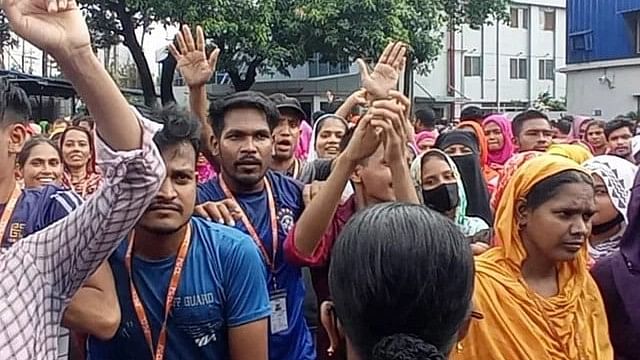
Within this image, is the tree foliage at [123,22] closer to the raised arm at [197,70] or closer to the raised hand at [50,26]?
the raised arm at [197,70]

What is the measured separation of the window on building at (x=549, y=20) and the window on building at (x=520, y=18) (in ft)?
3.38

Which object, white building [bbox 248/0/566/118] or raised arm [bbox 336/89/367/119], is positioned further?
white building [bbox 248/0/566/118]

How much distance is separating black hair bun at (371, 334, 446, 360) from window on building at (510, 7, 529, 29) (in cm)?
4279

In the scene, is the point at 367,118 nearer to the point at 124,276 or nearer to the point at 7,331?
the point at 124,276

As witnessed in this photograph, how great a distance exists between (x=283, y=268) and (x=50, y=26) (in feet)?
6.11

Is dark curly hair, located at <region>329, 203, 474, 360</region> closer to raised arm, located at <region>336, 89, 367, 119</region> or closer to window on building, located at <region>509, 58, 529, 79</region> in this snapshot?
raised arm, located at <region>336, 89, 367, 119</region>

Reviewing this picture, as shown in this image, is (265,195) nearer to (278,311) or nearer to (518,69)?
(278,311)

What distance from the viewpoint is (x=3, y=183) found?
2.79 metres

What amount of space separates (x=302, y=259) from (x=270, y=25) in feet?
67.3

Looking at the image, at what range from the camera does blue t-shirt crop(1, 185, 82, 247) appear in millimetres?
2689

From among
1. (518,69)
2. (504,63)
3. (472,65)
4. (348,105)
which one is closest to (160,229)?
(348,105)

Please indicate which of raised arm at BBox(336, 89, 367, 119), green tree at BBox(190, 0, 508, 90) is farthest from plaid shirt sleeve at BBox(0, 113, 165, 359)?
green tree at BBox(190, 0, 508, 90)

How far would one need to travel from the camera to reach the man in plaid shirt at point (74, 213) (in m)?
2.00

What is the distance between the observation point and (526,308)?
306 cm
